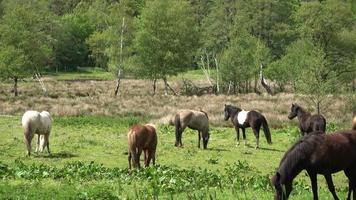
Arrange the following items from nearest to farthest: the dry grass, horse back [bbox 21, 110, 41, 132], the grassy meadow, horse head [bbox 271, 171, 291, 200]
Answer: horse head [bbox 271, 171, 291, 200] → the grassy meadow → horse back [bbox 21, 110, 41, 132] → the dry grass

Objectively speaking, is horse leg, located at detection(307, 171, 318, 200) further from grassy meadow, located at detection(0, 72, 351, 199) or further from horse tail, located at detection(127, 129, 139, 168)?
horse tail, located at detection(127, 129, 139, 168)

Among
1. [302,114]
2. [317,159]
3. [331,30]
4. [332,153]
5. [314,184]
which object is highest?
[331,30]

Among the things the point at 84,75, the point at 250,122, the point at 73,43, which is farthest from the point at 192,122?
the point at 73,43

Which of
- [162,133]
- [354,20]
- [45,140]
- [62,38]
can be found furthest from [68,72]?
[45,140]

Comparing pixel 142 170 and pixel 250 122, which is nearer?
pixel 142 170

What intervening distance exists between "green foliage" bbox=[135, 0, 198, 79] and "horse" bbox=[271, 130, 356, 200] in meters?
46.5

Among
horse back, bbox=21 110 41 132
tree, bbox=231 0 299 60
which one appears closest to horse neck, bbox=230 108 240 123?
horse back, bbox=21 110 41 132

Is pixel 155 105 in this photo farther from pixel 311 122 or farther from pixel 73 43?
pixel 73 43

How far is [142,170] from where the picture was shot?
15297 mm

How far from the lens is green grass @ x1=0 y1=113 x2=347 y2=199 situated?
11914mm

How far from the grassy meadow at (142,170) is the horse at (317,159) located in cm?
74

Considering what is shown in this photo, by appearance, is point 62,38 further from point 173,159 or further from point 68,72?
point 173,159

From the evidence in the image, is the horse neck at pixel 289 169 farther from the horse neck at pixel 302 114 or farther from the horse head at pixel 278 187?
the horse neck at pixel 302 114

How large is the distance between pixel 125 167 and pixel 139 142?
213 centimetres
